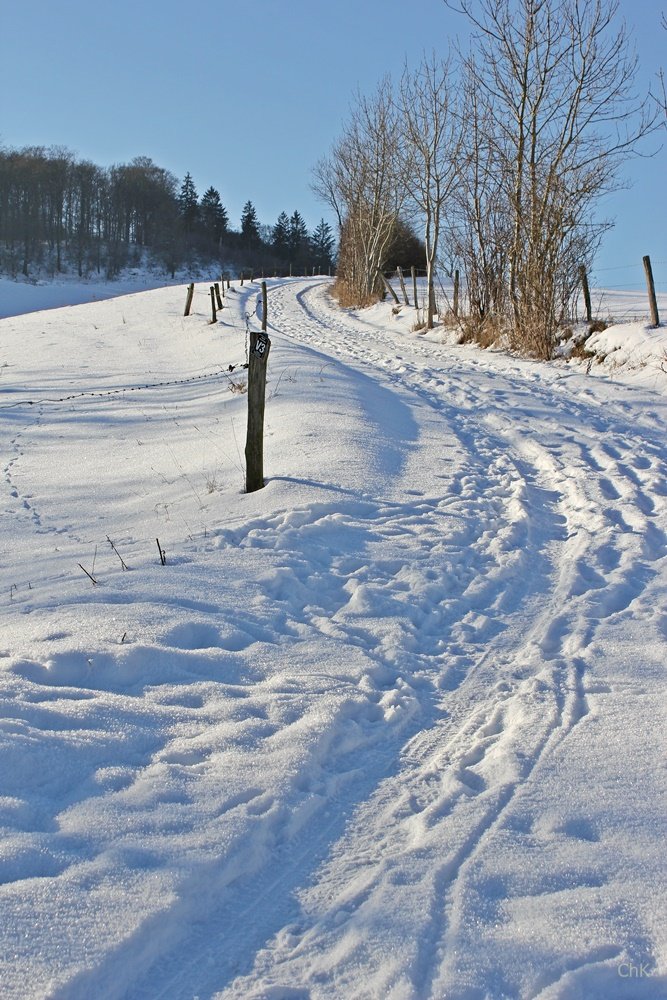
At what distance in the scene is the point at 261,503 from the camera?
6.43m

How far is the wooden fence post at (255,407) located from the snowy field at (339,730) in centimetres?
31

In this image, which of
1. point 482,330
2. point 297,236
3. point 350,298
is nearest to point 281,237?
point 297,236

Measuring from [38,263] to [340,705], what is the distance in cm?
7596

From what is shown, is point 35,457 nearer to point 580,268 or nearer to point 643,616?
point 643,616

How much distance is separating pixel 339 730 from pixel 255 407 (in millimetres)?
3868

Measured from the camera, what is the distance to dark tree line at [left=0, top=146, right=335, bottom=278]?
7075 cm

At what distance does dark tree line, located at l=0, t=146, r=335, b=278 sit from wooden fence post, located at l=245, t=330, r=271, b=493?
67.4 m

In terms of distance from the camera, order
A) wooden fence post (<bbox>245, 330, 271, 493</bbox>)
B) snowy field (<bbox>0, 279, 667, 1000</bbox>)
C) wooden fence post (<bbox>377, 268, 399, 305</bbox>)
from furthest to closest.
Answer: wooden fence post (<bbox>377, 268, 399, 305</bbox>) < wooden fence post (<bbox>245, 330, 271, 493</bbox>) < snowy field (<bbox>0, 279, 667, 1000</bbox>)

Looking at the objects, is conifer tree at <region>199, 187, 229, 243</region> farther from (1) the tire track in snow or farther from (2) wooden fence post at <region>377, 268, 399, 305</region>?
(1) the tire track in snow

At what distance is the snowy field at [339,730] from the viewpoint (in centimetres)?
226

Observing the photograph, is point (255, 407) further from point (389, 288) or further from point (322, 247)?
point (322, 247)

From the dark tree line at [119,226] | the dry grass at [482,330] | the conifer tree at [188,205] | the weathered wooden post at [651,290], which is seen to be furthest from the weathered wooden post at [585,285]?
the conifer tree at [188,205]

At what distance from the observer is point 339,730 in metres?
3.40

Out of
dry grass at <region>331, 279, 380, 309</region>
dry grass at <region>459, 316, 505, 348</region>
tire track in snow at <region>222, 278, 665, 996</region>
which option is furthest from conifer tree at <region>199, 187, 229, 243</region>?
tire track in snow at <region>222, 278, 665, 996</region>
